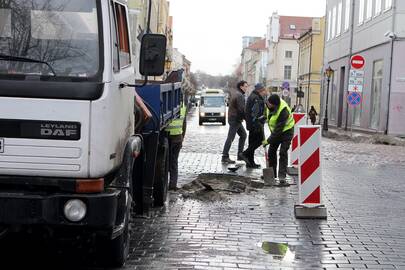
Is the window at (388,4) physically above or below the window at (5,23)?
above

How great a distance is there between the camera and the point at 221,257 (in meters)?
6.07

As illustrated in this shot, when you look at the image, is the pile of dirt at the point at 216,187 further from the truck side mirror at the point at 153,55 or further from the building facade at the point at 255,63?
the building facade at the point at 255,63

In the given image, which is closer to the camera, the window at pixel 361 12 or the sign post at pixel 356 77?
the sign post at pixel 356 77

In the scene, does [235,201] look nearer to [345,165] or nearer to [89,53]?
[89,53]

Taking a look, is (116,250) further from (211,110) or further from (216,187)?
(211,110)

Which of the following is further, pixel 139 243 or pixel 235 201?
pixel 235 201

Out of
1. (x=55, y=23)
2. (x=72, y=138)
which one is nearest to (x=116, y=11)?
(x=55, y=23)

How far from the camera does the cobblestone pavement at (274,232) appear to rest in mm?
5984

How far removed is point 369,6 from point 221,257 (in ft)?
106

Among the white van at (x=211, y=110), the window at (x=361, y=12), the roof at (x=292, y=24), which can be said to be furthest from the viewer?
the roof at (x=292, y=24)

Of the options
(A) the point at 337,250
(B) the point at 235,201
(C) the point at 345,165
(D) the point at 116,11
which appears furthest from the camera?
(C) the point at 345,165

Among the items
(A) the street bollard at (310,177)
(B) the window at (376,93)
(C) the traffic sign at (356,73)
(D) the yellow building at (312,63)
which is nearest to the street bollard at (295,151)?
(A) the street bollard at (310,177)

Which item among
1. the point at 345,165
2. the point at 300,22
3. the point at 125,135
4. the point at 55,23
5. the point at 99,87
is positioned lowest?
the point at 345,165

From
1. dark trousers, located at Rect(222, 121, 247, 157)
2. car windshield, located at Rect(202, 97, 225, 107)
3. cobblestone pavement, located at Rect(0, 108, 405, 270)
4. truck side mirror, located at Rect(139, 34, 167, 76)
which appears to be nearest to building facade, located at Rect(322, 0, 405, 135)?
car windshield, located at Rect(202, 97, 225, 107)
